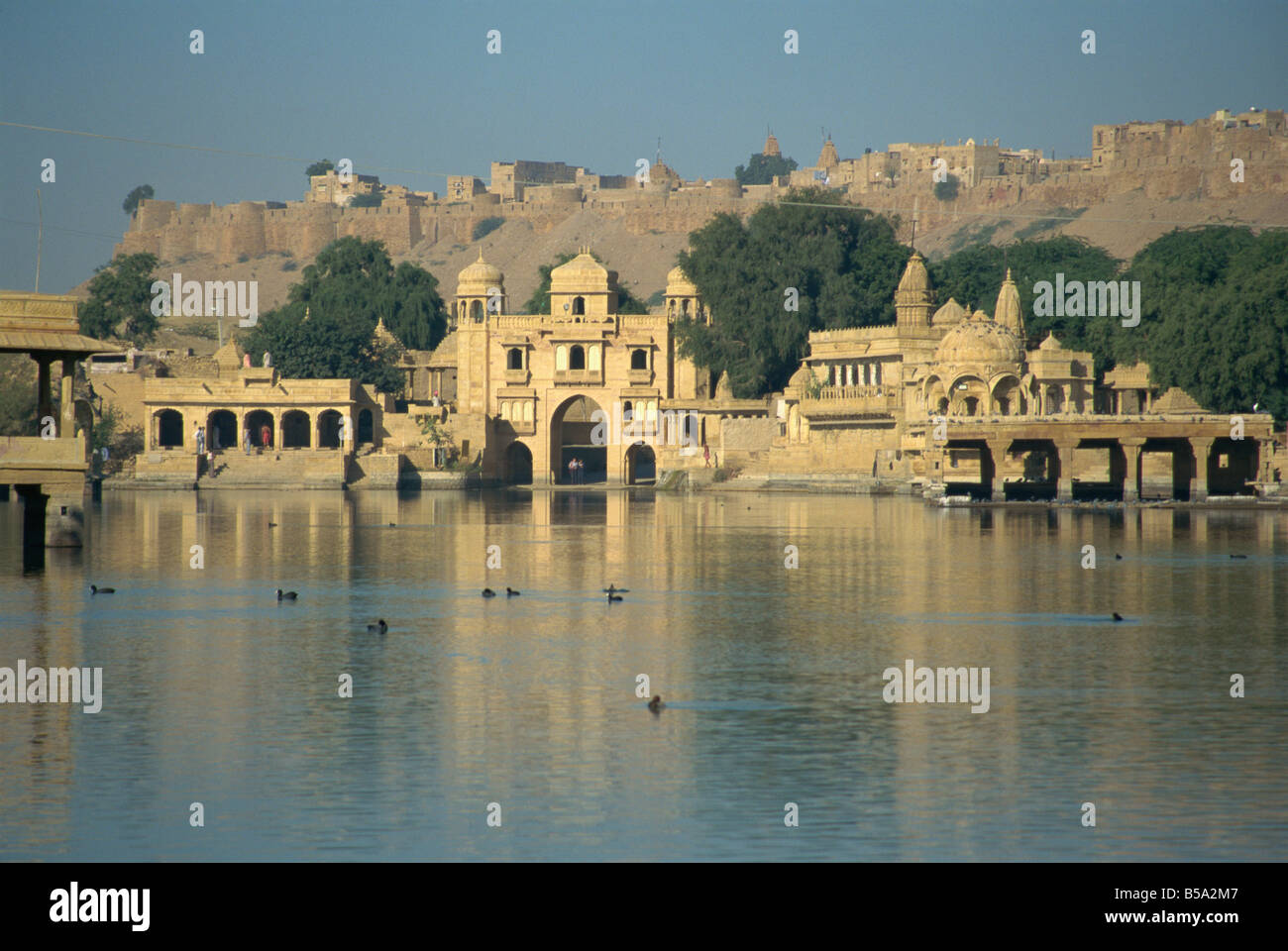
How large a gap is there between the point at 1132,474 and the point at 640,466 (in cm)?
3637

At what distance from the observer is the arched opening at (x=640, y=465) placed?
8494cm

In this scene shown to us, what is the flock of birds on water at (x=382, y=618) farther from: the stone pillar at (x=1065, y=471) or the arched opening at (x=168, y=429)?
the arched opening at (x=168, y=429)

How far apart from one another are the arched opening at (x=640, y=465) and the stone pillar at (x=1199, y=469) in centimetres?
2948

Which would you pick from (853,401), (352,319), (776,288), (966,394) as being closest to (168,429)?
(352,319)

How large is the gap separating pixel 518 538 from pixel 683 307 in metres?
43.7

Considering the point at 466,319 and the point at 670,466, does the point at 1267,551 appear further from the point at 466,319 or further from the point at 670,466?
Answer: the point at 466,319

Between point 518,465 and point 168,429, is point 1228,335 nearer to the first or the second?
point 518,465

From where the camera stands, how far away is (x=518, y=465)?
291 feet

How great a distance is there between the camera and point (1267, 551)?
39.7 m

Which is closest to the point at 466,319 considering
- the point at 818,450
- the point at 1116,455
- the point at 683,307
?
the point at 683,307

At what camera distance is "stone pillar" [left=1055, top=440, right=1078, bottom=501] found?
58.8 m

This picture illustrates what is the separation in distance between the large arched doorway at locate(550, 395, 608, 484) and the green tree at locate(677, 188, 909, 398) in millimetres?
6784

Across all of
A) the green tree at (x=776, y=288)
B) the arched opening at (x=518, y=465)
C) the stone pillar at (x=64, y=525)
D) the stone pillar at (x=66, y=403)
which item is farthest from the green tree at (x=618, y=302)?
the stone pillar at (x=66, y=403)
